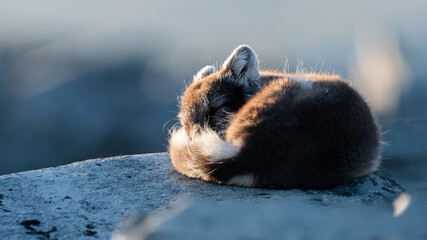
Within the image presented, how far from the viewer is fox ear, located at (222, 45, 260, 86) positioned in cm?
426

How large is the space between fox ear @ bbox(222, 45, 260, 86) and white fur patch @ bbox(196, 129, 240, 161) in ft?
3.07

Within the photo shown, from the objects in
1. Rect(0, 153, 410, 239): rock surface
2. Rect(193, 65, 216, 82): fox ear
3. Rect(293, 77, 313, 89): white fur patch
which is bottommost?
Rect(0, 153, 410, 239): rock surface

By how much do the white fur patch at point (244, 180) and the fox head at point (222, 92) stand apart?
2.00 ft

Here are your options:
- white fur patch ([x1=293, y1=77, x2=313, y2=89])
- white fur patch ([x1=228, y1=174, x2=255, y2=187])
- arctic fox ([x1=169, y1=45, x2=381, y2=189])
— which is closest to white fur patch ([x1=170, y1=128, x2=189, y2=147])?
arctic fox ([x1=169, y1=45, x2=381, y2=189])

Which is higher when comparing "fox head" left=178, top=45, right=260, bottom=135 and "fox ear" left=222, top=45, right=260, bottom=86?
"fox ear" left=222, top=45, right=260, bottom=86

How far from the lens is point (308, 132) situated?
3.30 m

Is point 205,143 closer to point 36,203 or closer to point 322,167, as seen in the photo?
point 322,167

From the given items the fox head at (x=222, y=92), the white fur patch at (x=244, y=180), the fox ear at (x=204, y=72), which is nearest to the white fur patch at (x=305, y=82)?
the fox head at (x=222, y=92)

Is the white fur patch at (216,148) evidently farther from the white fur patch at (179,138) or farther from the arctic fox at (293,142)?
the white fur patch at (179,138)

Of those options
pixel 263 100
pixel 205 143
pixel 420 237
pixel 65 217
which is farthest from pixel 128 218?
pixel 420 237

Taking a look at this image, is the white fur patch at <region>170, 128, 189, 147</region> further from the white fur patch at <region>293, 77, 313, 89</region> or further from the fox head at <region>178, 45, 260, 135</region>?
the white fur patch at <region>293, 77, 313, 89</region>

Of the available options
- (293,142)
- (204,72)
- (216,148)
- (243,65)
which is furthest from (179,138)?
(293,142)

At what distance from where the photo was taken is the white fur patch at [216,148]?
332 cm

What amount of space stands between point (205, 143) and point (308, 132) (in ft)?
2.17
